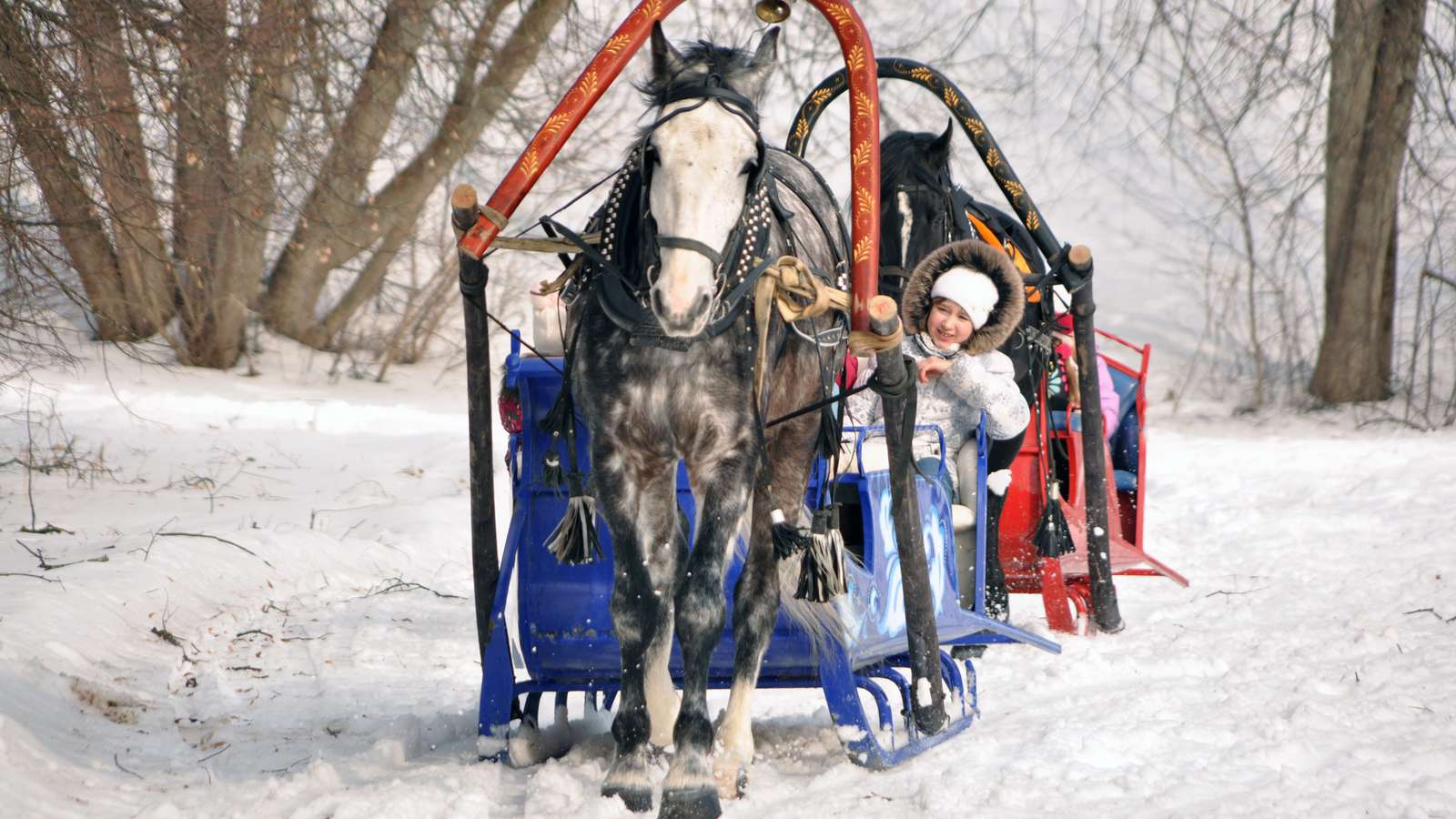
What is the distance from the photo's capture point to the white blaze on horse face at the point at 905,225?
5.47 meters

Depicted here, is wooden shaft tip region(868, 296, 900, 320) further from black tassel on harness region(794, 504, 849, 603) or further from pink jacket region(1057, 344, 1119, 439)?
pink jacket region(1057, 344, 1119, 439)

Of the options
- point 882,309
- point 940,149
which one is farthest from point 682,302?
point 940,149

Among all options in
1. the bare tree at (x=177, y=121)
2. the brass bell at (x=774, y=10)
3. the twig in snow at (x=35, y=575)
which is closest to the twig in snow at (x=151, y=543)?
the twig in snow at (x=35, y=575)

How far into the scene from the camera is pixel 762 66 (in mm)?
3758

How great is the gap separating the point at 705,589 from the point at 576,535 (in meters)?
0.44

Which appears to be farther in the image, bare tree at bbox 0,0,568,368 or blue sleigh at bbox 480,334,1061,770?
bare tree at bbox 0,0,568,368

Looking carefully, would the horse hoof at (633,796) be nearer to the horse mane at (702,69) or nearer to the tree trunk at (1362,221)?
the horse mane at (702,69)

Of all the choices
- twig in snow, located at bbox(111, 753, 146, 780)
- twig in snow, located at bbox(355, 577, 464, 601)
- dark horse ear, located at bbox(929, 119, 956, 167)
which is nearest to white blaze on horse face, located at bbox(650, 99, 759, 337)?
twig in snow, located at bbox(111, 753, 146, 780)

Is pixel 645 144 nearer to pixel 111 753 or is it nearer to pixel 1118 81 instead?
pixel 111 753

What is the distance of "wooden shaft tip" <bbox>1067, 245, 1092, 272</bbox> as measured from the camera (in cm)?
558

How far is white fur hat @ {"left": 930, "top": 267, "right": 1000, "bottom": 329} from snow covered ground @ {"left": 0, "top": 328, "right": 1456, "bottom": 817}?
1.41 metres

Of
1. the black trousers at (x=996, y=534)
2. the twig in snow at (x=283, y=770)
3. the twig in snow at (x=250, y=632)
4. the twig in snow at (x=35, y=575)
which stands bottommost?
the twig in snow at (x=283, y=770)

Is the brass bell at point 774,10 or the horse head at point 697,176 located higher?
the brass bell at point 774,10

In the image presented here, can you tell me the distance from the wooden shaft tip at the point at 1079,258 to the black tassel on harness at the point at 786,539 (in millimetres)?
2261
